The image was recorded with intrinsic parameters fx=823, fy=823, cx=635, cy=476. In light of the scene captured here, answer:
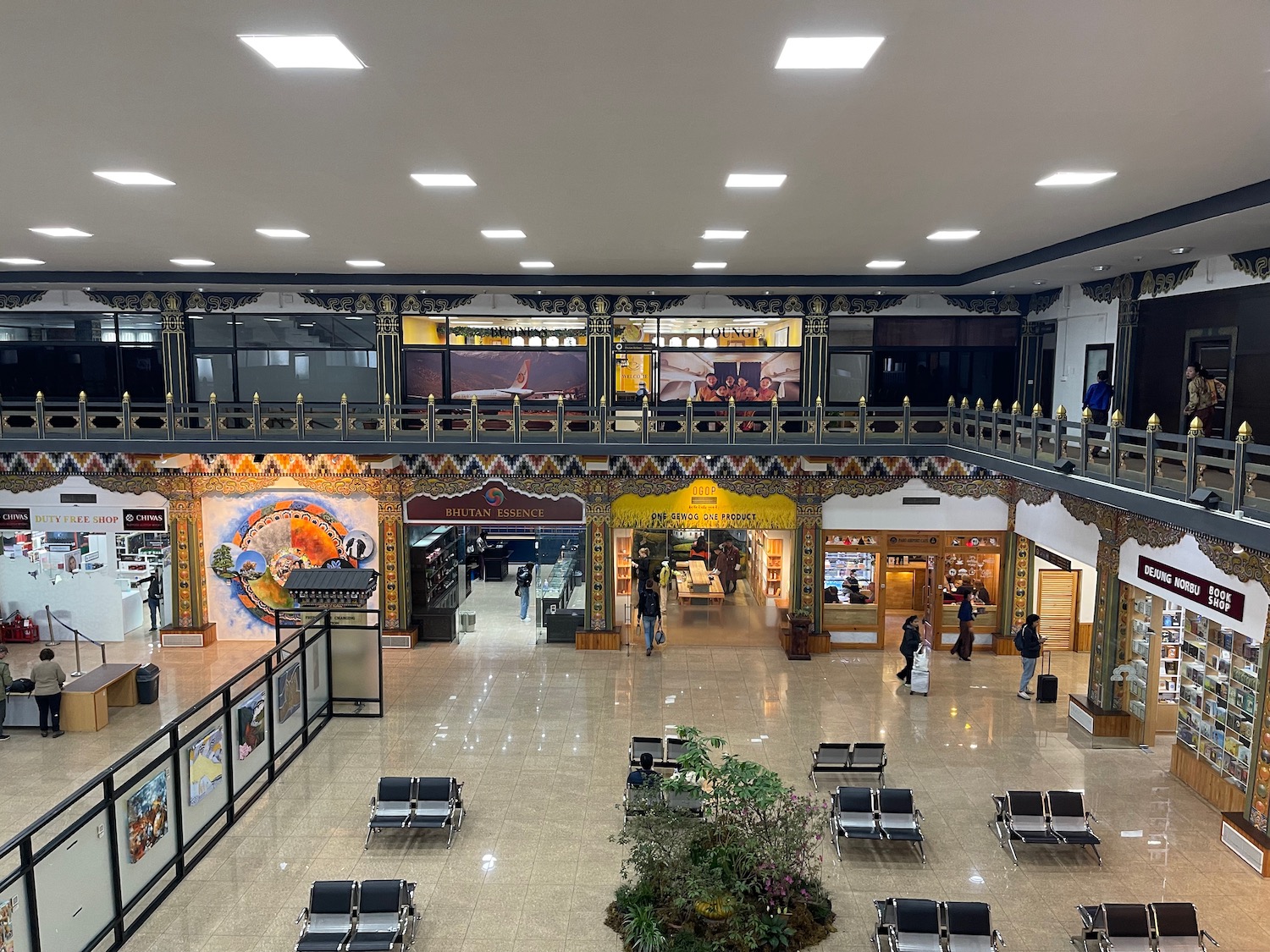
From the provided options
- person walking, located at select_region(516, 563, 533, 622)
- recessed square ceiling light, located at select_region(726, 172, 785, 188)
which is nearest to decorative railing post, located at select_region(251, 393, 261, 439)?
person walking, located at select_region(516, 563, 533, 622)

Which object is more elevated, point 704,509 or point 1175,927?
point 704,509

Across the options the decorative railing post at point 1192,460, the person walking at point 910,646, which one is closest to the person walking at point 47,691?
the person walking at point 910,646

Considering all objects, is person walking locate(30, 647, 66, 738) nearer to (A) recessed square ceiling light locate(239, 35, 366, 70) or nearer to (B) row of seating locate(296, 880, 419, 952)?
(B) row of seating locate(296, 880, 419, 952)

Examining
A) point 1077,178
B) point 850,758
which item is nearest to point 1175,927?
point 850,758

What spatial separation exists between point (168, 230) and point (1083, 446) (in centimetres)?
1334

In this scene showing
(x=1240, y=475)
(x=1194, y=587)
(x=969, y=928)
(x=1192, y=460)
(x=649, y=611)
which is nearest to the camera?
(x=969, y=928)

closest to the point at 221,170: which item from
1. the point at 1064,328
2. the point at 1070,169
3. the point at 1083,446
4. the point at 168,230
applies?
the point at 168,230

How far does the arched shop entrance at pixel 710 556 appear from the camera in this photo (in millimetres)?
18281

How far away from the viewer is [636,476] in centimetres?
1819

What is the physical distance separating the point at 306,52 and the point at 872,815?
10.0 m

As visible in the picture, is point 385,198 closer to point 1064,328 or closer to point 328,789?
point 328,789

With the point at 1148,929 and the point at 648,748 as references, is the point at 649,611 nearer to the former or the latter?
the point at 648,748

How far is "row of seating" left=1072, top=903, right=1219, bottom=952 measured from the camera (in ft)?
26.1

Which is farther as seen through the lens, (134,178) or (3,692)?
(3,692)
